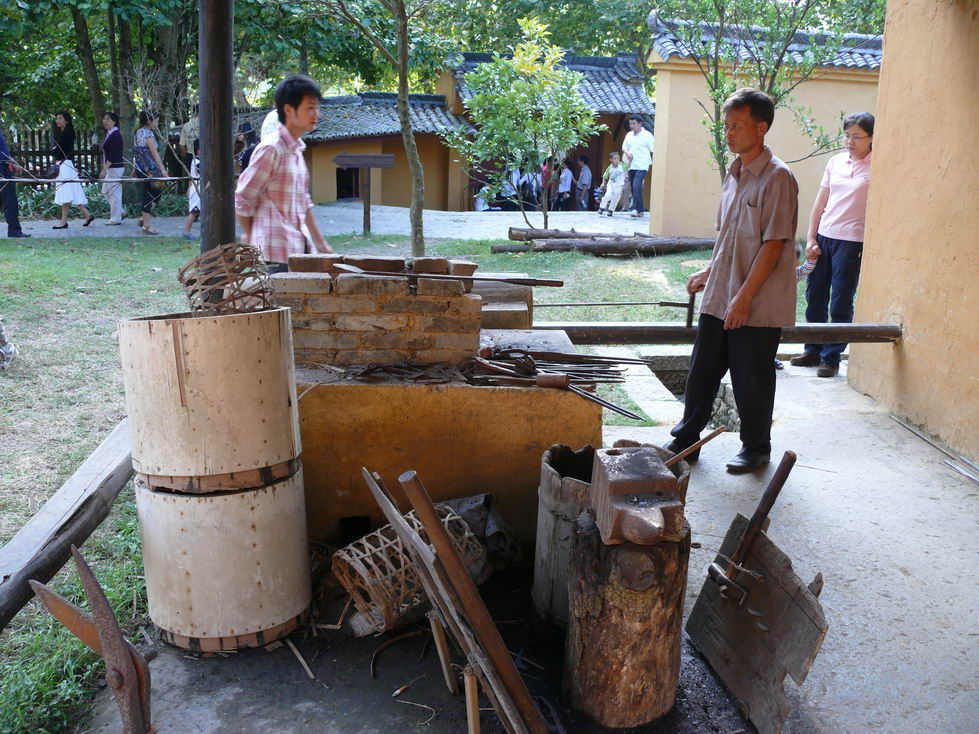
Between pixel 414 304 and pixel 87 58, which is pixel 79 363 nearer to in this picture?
pixel 414 304

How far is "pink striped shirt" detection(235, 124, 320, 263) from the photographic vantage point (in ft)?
14.7

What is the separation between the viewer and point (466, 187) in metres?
22.4

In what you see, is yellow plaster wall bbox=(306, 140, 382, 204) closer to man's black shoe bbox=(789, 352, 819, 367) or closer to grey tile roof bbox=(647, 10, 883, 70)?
grey tile roof bbox=(647, 10, 883, 70)

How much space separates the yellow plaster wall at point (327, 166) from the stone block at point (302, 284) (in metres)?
16.2

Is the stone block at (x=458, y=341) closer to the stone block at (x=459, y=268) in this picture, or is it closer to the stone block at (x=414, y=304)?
the stone block at (x=414, y=304)

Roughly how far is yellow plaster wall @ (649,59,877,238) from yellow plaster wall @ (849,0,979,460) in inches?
305

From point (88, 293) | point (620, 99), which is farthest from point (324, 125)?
point (88, 293)

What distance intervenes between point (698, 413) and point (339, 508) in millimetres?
1874

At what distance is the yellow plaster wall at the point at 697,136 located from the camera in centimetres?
1323

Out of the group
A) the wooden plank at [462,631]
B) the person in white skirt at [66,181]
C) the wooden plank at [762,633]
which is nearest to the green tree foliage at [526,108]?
the person in white skirt at [66,181]

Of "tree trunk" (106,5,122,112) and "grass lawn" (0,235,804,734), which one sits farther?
"tree trunk" (106,5,122,112)

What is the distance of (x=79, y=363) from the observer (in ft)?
21.0

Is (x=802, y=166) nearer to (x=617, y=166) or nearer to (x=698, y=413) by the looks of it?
(x=617, y=166)

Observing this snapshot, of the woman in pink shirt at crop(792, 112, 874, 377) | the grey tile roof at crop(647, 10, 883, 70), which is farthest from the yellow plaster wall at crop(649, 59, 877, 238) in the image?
the woman in pink shirt at crop(792, 112, 874, 377)
